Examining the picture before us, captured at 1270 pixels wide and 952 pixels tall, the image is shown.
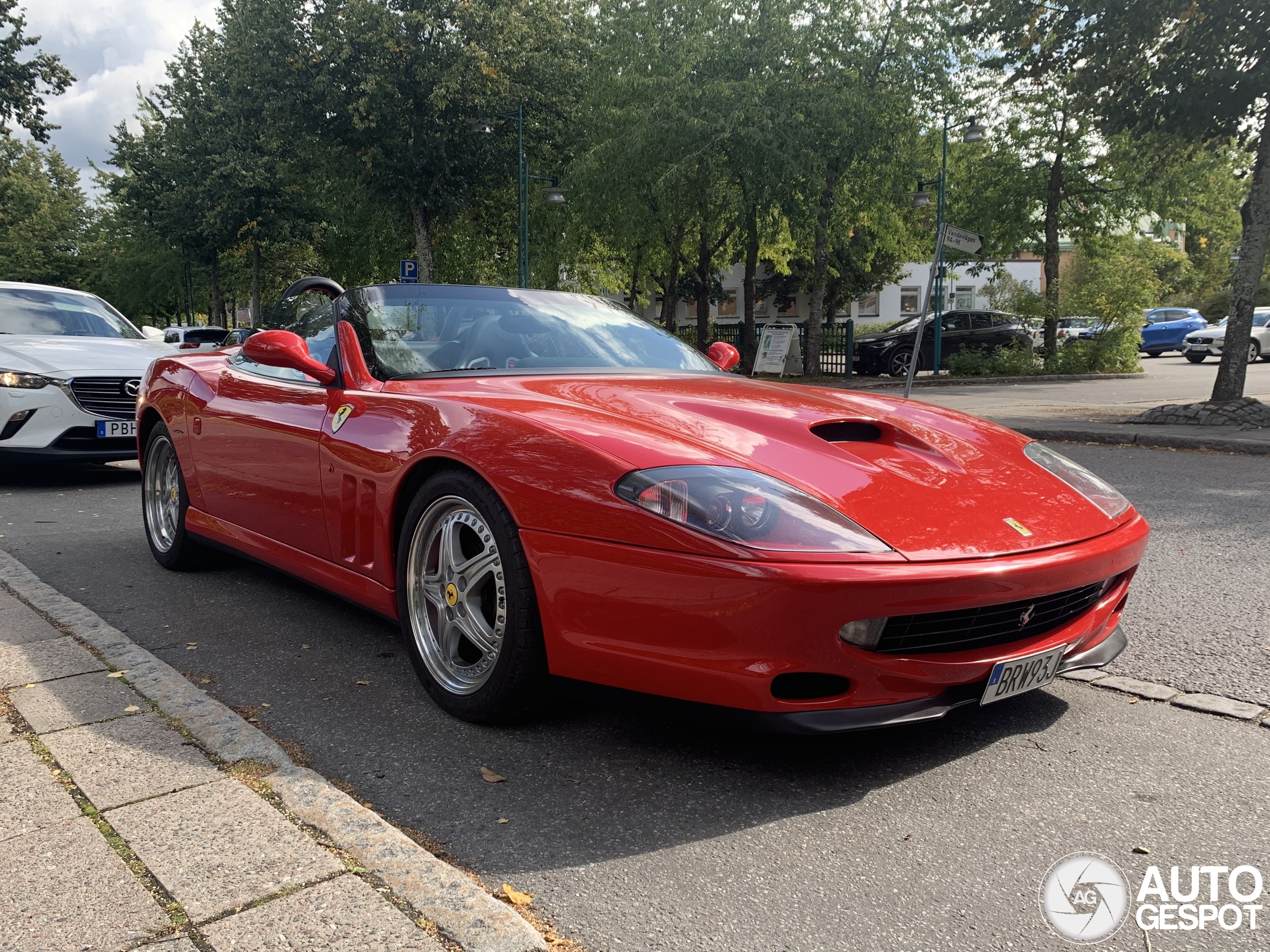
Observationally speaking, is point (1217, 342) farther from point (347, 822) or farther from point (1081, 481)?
point (347, 822)

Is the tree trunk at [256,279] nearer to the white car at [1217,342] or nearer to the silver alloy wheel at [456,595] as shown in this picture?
the white car at [1217,342]

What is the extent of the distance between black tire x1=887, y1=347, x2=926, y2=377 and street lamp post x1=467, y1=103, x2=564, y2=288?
354 inches

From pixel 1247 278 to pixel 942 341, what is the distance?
14297mm

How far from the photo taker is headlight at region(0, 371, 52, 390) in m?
7.72

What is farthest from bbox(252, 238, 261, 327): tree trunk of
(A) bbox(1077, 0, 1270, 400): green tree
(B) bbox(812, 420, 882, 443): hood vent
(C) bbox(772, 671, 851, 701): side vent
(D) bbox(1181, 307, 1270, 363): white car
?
(C) bbox(772, 671, 851, 701): side vent

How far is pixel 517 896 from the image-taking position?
6.93 ft

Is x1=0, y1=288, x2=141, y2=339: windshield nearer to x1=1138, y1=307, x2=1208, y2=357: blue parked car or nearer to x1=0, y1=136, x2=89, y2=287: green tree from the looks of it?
x1=1138, y1=307, x2=1208, y2=357: blue parked car

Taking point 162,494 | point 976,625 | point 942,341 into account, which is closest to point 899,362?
point 942,341

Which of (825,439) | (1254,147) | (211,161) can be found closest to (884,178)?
(1254,147)

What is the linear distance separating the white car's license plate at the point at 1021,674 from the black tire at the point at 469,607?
115cm

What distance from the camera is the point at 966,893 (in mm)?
2117

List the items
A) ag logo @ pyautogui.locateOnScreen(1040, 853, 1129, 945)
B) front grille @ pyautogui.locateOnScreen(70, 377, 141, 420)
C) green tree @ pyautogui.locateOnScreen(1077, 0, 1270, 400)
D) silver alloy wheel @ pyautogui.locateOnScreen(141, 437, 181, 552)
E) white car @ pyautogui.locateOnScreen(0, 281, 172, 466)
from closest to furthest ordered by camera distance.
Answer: ag logo @ pyautogui.locateOnScreen(1040, 853, 1129, 945) → silver alloy wheel @ pyautogui.locateOnScreen(141, 437, 181, 552) → white car @ pyautogui.locateOnScreen(0, 281, 172, 466) → front grille @ pyautogui.locateOnScreen(70, 377, 141, 420) → green tree @ pyautogui.locateOnScreen(1077, 0, 1270, 400)

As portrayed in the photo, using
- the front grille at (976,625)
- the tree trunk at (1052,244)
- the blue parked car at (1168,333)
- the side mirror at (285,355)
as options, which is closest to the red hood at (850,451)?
the front grille at (976,625)

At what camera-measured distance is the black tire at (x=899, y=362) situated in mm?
25172
